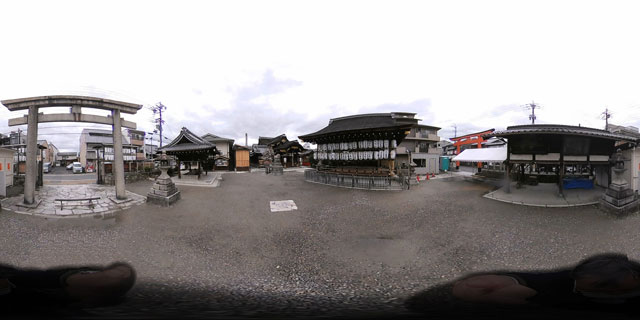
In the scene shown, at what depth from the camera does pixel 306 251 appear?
2.52m

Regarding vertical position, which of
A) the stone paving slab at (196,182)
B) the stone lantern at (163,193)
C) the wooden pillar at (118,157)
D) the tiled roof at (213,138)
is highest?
the tiled roof at (213,138)

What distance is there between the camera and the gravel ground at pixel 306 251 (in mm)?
1697

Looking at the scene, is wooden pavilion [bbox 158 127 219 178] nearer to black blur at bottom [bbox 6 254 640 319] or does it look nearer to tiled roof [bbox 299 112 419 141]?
tiled roof [bbox 299 112 419 141]

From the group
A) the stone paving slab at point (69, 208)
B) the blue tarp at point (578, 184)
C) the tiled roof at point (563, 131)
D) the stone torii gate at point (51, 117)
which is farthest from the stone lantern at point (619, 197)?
the stone torii gate at point (51, 117)

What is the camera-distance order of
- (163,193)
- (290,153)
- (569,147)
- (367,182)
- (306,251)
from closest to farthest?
1. (306,251)
2. (569,147)
3. (163,193)
4. (367,182)
5. (290,153)

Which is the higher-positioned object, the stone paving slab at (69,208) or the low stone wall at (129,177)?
the low stone wall at (129,177)

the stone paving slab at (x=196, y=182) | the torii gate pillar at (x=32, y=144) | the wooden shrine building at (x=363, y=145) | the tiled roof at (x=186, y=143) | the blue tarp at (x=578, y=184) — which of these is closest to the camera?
the torii gate pillar at (x=32, y=144)

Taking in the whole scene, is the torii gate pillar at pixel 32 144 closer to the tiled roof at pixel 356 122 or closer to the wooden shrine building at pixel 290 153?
the tiled roof at pixel 356 122

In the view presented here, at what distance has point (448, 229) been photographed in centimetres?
313

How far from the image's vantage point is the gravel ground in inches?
66.8

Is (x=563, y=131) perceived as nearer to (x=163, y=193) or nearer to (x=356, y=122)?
(x=356, y=122)

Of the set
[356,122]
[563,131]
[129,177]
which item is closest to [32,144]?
[129,177]

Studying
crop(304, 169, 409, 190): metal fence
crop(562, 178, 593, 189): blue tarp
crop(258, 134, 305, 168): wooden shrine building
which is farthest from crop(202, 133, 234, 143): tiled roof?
crop(562, 178, 593, 189): blue tarp

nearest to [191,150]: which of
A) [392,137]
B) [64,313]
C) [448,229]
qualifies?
[64,313]
